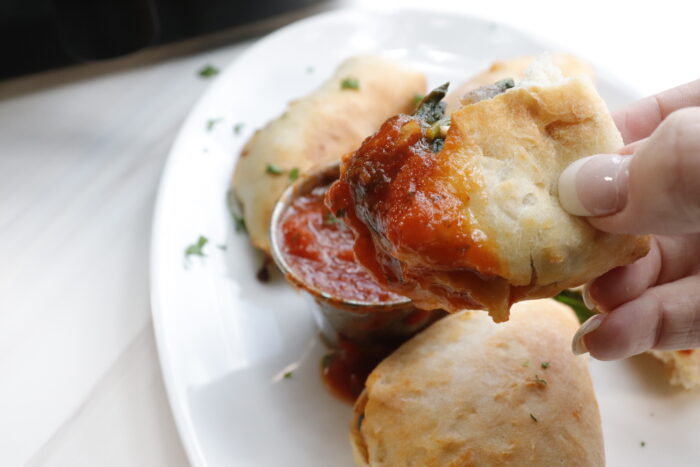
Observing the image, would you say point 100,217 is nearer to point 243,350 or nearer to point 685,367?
point 243,350

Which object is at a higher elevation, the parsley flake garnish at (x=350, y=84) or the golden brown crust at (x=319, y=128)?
the parsley flake garnish at (x=350, y=84)

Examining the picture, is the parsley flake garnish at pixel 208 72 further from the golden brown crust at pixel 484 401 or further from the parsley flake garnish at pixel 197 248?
the golden brown crust at pixel 484 401

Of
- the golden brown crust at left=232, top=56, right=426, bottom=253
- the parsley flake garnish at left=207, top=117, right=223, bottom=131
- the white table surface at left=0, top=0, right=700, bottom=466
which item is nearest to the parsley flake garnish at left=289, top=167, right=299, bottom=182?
the golden brown crust at left=232, top=56, right=426, bottom=253

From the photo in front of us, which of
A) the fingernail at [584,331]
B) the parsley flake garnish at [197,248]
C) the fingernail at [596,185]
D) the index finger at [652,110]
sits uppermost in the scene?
the fingernail at [596,185]

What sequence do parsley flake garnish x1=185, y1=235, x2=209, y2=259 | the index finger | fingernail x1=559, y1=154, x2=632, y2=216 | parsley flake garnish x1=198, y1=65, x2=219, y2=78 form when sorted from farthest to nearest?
parsley flake garnish x1=198, y1=65, x2=219, y2=78
parsley flake garnish x1=185, y1=235, x2=209, y2=259
the index finger
fingernail x1=559, y1=154, x2=632, y2=216

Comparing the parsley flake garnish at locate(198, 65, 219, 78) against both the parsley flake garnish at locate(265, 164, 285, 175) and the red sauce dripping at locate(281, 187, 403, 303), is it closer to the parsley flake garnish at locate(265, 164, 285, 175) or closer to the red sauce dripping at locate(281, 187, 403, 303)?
the parsley flake garnish at locate(265, 164, 285, 175)

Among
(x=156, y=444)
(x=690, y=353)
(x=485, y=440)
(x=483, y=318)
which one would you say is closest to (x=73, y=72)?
(x=156, y=444)

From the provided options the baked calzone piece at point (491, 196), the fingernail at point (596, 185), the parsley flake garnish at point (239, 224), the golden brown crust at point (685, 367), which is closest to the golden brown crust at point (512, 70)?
the parsley flake garnish at point (239, 224)
